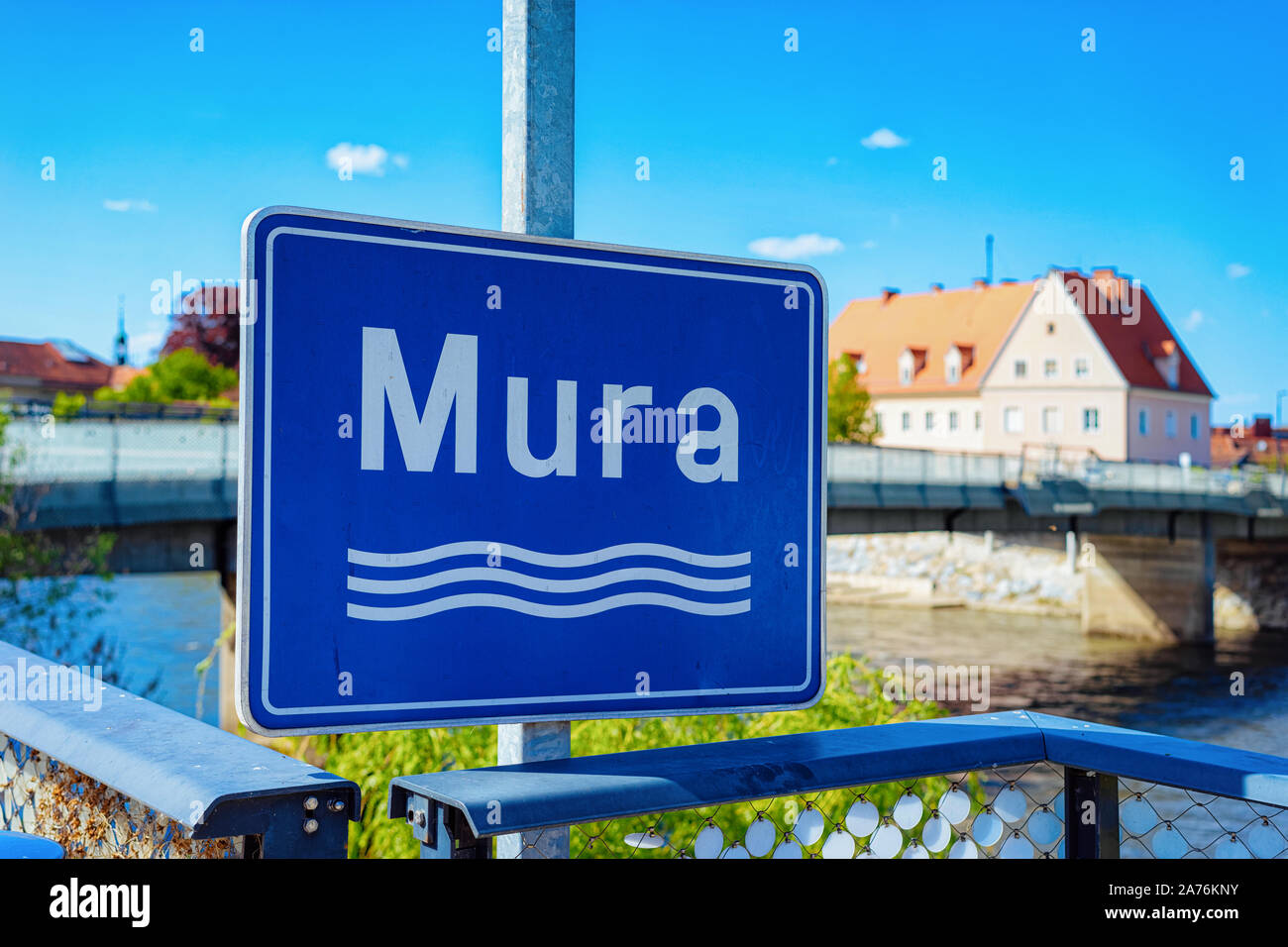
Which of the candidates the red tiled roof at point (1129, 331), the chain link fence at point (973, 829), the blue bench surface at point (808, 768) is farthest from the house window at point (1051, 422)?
the blue bench surface at point (808, 768)

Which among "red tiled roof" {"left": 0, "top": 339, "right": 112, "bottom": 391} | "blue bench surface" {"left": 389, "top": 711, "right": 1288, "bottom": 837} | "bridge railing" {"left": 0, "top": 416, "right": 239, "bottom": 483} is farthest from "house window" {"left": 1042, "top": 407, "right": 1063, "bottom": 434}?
"red tiled roof" {"left": 0, "top": 339, "right": 112, "bottom": 391}

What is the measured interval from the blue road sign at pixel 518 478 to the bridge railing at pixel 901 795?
0.18 m

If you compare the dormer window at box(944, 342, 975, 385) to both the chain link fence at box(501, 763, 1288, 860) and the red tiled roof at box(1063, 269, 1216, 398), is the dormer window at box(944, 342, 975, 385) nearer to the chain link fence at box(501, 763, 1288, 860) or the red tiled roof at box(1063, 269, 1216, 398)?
the red tiled roof at box(1063, 269, 1216, 398)

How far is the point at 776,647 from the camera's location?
7.09ft

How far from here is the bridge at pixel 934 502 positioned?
15.3 meters

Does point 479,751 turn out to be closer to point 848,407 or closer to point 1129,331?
point 848,407

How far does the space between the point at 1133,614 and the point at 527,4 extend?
42855mm

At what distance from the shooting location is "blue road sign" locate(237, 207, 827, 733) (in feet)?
5.93

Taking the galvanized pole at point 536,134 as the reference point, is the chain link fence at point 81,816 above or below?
below

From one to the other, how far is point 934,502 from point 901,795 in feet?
84.5

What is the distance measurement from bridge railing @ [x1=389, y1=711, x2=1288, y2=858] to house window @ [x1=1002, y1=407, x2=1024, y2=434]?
6237 centimetres

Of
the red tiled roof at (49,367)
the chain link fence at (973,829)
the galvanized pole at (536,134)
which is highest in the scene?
the red tiled roof at (49,367)

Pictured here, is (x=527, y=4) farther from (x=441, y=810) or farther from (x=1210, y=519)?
(x=1210, y=519)

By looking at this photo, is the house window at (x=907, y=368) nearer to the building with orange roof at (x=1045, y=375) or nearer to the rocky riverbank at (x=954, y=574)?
the building with orange roof at (x=1045, y=375)
